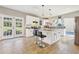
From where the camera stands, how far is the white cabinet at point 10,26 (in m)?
3.21

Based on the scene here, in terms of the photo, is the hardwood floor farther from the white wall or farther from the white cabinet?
the white wall

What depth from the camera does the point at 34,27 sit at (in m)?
3.40

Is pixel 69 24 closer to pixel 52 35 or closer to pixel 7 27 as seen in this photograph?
pixel 52 35

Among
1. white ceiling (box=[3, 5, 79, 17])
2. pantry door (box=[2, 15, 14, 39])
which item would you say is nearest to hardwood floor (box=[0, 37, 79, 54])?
pantry door (box=[2, 15, 14, 39])

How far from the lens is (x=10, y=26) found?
334 cm

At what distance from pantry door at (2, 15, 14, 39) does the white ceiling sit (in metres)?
0.38

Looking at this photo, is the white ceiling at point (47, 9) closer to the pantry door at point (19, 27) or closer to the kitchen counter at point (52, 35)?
the pantry door at point (19, 27)

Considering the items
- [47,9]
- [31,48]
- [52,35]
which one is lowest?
[31,48]

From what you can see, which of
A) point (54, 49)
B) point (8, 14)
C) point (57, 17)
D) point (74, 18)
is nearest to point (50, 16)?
point (57, 17)

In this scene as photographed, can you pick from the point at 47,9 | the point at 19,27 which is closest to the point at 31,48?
the point at 19,27

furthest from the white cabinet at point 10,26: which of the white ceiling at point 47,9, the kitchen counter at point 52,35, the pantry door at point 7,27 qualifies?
the kitchen counter at point 52,35

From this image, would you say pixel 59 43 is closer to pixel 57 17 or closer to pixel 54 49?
pixel 54 49

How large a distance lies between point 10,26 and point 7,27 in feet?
0.33
